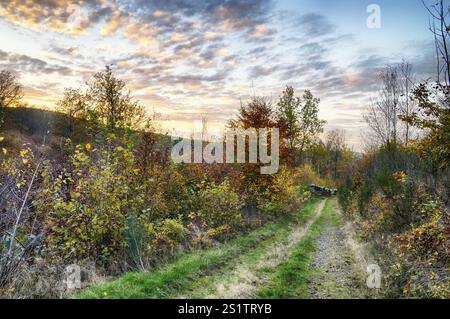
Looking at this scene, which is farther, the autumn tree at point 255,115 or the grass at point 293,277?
the autumn tree at point 255,115

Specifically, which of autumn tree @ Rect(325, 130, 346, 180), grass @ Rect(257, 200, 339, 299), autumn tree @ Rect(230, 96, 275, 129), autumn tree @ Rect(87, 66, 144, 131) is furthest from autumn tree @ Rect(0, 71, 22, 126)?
autumn tree @ Rect(325, 130, 346, 180)

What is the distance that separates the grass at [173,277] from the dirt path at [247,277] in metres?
0.47

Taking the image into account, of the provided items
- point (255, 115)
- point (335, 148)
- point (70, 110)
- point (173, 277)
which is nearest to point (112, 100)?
point (70, 110)

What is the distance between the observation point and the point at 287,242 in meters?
12.8

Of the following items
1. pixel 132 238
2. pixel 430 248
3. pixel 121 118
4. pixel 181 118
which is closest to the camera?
pixel 430 248

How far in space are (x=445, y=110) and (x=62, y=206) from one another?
977 cm

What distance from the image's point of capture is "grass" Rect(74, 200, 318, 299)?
20.5 ft

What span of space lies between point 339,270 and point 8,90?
1456 inches

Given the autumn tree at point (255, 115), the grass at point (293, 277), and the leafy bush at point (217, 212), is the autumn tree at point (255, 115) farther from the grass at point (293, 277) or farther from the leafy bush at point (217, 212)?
the grass at point (293, 277)

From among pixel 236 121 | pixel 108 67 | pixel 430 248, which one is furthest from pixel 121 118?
pixel 430 248

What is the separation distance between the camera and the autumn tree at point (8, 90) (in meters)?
33.6

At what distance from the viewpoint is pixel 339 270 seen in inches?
360

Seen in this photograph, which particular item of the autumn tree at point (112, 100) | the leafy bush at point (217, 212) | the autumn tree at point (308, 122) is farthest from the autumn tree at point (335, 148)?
the leafy bush at point (217, 212)
